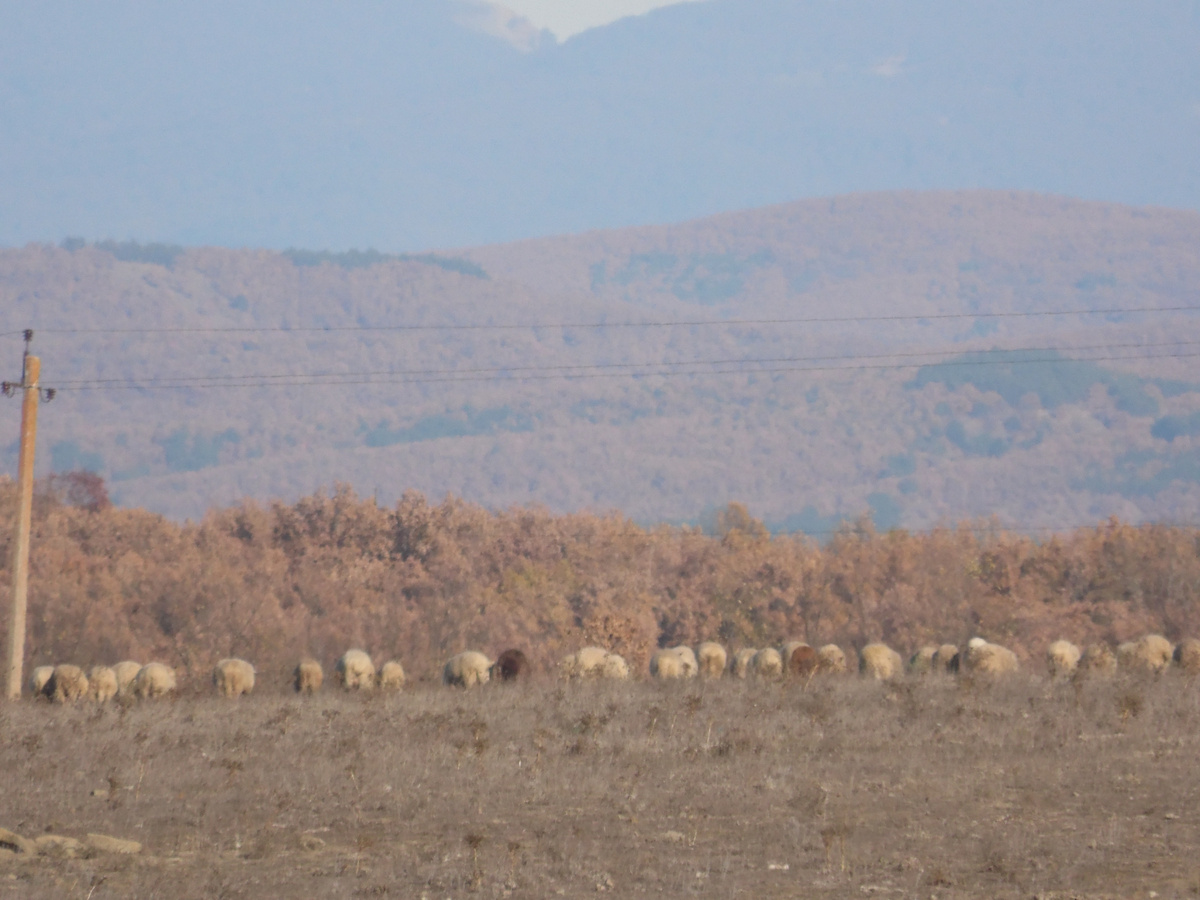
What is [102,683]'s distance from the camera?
28750 mm

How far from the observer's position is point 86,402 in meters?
199

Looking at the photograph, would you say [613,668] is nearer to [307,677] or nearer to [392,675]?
[392,675]

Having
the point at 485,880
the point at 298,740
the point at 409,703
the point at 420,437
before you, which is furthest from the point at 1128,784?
the point at 420,437

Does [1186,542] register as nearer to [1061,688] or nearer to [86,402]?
[1061,688]

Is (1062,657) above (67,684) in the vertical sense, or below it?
above

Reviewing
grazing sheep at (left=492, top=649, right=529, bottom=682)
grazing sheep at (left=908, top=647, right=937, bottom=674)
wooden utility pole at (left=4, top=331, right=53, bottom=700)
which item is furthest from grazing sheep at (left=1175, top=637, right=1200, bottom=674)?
wooden utility pole at (left=4, top=331, right=53, bottom=700)

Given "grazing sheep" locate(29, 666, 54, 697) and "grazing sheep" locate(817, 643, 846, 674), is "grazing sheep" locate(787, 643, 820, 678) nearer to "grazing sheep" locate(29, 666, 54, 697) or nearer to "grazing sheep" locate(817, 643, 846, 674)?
"grazing sheep" locate(817, 643, 846, 674)

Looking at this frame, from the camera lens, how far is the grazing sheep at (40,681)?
2823cm

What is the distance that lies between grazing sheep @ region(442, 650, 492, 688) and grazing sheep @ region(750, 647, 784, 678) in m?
5.99

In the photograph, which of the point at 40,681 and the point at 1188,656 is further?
the point at 1188,656

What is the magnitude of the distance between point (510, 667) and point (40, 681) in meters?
9.64

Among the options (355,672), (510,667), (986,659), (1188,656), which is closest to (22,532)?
(355,672)

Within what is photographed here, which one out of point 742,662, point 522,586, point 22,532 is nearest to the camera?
point 22,532

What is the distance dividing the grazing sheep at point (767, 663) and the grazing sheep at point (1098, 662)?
6.36 meters
